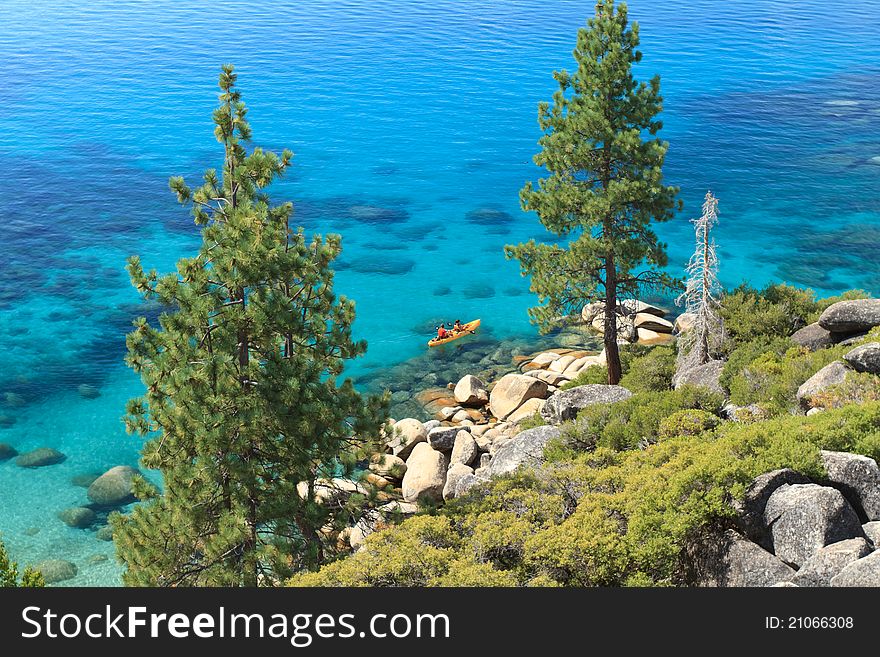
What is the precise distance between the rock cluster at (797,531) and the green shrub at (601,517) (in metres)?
0.35

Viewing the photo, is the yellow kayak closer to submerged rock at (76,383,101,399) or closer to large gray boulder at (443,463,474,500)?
large gray boulder at (443,463,474,500)

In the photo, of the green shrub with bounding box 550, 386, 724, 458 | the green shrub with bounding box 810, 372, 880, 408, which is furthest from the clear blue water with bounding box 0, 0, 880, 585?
the green shrub with bounding box 810, 372, 880, 408

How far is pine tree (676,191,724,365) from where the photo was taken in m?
25.0

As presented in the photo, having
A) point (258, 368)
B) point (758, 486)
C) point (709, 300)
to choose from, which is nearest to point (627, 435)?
point (758, 486)

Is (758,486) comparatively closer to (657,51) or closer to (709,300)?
(709,300)

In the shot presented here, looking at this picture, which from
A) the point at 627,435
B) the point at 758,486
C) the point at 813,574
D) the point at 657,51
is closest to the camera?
the point at 813,574

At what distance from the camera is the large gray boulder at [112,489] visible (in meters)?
28.4

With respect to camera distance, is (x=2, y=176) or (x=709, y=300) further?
(x=2, y=176)

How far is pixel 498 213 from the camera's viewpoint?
2190 inches

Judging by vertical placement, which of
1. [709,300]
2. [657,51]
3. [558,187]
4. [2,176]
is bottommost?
[709,300]

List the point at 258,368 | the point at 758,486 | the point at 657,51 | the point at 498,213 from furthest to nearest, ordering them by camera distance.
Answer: the point at 657,51
the point at 498,213
the point at 258,368
the point at 758,486

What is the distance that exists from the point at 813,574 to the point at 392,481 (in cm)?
1717

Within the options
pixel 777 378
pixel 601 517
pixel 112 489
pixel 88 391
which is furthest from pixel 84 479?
pixel 777 378

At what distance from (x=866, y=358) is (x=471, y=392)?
1610cm
